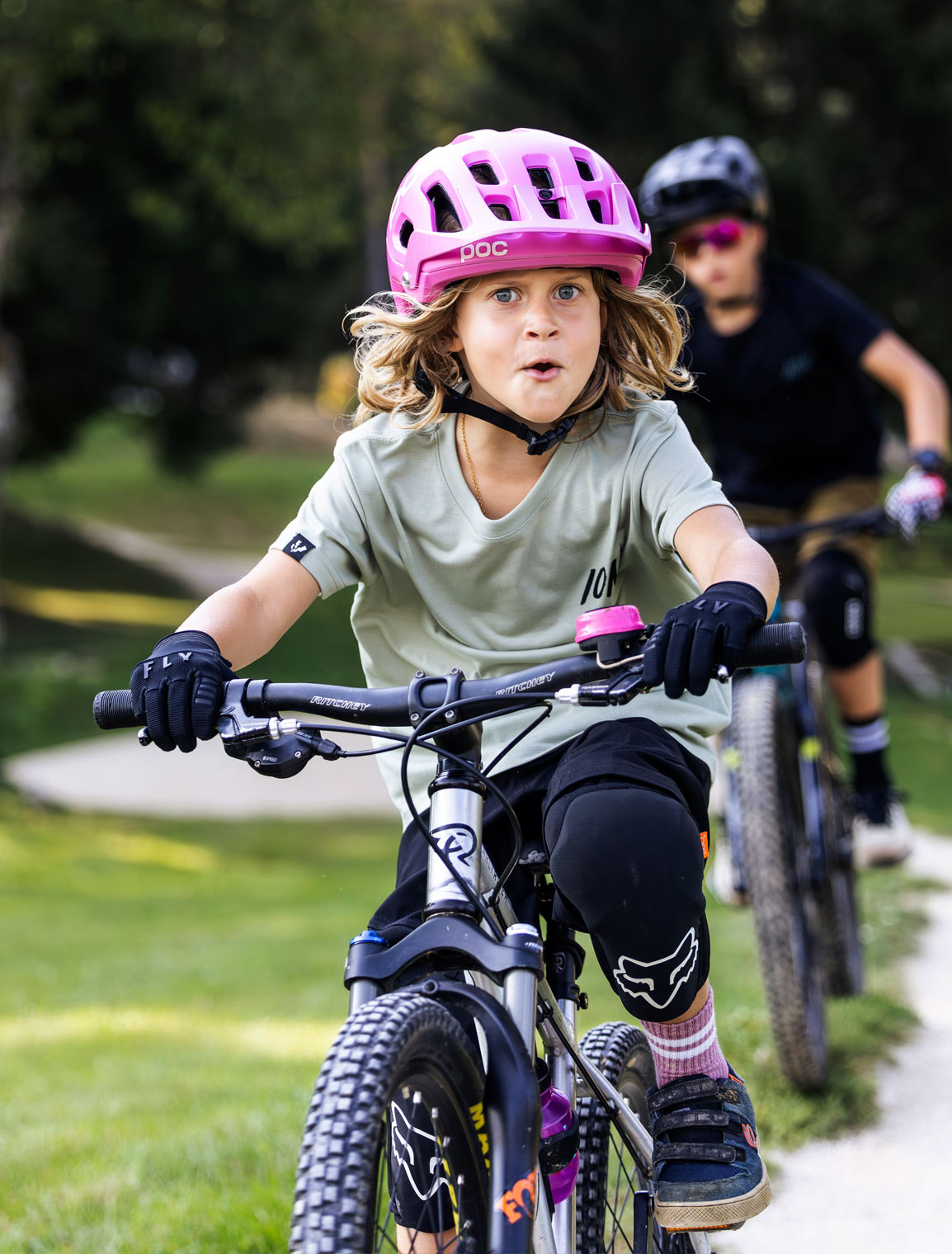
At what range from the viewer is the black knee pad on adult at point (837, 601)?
4309mm

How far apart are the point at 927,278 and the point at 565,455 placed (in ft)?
47.6

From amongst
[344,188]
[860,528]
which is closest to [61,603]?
[344,188]

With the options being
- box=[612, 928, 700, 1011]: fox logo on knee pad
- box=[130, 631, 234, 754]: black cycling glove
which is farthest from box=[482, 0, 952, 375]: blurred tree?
box=[130, 631, 234, 754]: black cycling glove

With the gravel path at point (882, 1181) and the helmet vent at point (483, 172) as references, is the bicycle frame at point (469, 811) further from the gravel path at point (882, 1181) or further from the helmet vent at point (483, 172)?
the gravel path at point (882, 1181)

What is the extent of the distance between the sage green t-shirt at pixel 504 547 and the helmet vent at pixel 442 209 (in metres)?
0.32

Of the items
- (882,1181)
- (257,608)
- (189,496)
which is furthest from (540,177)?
(189,496)

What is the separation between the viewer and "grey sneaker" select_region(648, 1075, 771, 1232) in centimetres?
210

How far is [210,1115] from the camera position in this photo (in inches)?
163

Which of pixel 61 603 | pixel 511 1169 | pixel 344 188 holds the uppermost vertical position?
pixel 344 188

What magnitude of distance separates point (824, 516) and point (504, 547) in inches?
101

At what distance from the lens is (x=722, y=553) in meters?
2.12

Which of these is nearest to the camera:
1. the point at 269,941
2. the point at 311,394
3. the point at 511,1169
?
the point at 511,1169

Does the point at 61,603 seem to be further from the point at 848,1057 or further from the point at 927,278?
the point at 848,1057

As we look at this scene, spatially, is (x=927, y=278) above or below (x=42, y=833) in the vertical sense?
above
